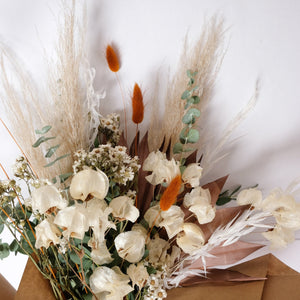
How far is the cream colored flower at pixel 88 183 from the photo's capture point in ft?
2.23

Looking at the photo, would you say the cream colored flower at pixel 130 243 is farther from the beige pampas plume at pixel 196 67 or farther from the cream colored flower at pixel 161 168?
the beige pampas plume at pixel 196 67

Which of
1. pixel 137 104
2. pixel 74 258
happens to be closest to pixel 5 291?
pixel 74 258

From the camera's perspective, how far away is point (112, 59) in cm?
100

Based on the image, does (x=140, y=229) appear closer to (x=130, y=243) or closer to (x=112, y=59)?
(x=130, y=243)

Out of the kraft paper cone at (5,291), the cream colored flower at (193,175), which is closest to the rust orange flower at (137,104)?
the cream colored flower at (193,175)

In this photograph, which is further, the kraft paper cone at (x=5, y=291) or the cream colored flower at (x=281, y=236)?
the kraft paper cone at (x=5, y=291)

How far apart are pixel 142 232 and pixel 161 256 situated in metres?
0.09

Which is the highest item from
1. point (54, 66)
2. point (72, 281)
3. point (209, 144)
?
point (54, 66)

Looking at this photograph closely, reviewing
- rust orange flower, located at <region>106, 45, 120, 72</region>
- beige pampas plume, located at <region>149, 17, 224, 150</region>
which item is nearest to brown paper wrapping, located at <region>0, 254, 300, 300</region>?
beige pampas plume, located at <region>149, 17, 224, 150</region>

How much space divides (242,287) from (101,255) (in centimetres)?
41

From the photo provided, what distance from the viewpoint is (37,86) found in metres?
1.04

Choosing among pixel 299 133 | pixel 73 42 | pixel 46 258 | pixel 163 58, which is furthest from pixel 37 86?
pixel 299 133

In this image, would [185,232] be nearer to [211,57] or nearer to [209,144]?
[209,144]

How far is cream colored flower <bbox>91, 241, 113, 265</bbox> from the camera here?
2.64 feet
